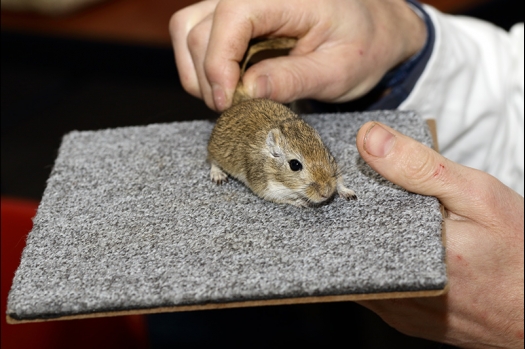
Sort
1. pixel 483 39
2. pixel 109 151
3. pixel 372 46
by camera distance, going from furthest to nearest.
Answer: pixel 483 39, pixel 372 46, pixel 109 151

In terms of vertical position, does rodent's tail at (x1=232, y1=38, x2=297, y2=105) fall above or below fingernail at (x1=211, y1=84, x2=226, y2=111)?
above

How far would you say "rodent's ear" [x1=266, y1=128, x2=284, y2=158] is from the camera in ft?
4.43

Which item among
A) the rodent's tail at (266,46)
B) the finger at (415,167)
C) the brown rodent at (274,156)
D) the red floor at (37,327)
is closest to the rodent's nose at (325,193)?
the brown rodent at (274,156)

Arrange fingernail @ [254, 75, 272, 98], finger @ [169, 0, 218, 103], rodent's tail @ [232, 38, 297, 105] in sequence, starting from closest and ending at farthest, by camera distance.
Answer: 1. fingernail @ [254, 75, 272, 98]
2. rodent's tail @ [232, 38, 297, 105]
3. finger @ [169, 0, 218, 103]

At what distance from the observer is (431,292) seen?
1060 millimetres

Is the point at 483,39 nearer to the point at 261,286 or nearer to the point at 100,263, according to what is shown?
the point at 261,286

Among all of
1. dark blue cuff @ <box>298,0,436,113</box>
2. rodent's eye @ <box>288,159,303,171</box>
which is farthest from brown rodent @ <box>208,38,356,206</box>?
dark blue cuff @ <box>298,0,436,113</box>

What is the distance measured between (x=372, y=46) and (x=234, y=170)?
0.61 metres

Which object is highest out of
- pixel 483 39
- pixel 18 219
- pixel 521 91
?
pixel 483 39

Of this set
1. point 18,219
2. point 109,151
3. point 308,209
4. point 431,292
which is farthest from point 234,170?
point 18,219

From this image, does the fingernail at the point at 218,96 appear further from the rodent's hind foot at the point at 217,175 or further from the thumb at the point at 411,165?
the thumb at the point at 411,165

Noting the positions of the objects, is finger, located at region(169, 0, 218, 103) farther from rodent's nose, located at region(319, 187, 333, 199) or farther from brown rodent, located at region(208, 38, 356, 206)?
rodent's nose, located at region(319, 187, 333, 199)

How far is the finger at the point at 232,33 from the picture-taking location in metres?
1.56

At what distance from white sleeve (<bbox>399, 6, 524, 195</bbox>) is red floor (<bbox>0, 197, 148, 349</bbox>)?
4.09 feet
